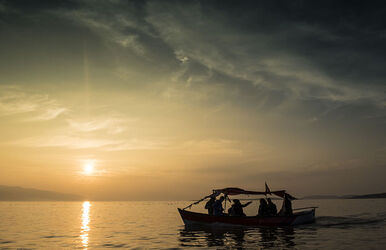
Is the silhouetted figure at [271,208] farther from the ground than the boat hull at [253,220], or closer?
farther from the ground

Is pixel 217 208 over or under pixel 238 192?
under

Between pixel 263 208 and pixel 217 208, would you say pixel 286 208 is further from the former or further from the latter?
pixel 217 208

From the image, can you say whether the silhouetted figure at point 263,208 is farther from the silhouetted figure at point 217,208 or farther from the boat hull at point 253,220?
the silhouetted figure at point 217,208

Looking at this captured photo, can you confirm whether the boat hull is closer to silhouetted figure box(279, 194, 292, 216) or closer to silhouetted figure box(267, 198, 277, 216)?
silhouetted figure box(279, 194, 292, 216)

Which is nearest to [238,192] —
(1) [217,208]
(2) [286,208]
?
(1) [217,208]

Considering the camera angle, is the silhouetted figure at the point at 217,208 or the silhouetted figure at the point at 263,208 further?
the silhouetted figure at the point at 217,208

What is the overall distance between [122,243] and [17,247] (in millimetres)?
8414

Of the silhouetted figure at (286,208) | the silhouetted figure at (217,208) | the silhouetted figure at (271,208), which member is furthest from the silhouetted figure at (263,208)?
the silhouetted figure at (217,208)

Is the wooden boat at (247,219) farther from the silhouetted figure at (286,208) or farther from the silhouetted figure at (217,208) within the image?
the silhouetted figure at (217,208)

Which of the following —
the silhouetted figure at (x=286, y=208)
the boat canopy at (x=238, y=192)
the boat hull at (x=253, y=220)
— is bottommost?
the boat hull at (x=253, y=220)

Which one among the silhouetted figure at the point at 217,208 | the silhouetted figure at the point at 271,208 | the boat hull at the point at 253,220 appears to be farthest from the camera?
the silhouetted figure at the point at 217,208

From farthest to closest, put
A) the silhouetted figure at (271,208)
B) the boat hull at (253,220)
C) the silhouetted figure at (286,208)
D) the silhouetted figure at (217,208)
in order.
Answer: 1. the silhouetted figure at (217,208)
2. the silhouetted figure at (286,208)
3. the silhouetted figure at (271,208)
4. the boat hull at (253,220)

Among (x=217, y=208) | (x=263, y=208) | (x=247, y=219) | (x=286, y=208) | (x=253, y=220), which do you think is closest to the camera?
(x=253, y=220)

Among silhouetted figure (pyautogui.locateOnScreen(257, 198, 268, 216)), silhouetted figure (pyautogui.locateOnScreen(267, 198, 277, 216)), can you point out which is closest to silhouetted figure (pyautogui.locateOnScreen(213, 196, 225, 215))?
silhouetted figure (pyautogui.locateOnScreen(257, 198, 268, 216))
